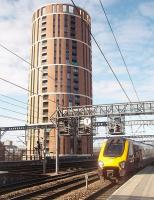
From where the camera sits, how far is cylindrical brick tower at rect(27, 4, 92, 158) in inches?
4294

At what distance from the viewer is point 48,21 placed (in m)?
115

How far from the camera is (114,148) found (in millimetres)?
26609

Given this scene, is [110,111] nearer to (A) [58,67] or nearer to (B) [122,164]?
(B) [122,164]

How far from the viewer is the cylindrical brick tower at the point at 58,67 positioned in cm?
10906

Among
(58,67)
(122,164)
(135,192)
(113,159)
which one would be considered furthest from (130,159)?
(58,67)

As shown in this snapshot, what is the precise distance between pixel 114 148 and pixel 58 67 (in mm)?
86286

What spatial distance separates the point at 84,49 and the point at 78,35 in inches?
191

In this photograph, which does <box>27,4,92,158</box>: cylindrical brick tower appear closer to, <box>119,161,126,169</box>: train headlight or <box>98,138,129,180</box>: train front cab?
<box>98,138,129,180</box>: train front cab

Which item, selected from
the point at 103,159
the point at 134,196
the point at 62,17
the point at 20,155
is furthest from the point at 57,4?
the point at 134,196

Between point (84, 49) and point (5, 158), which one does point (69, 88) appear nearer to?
point (84, 49)

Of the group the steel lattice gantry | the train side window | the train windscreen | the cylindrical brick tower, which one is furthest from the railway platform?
the cylindrical brick tower

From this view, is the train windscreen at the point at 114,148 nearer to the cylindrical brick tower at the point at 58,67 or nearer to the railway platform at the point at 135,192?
the railway platform at the point at 135,192

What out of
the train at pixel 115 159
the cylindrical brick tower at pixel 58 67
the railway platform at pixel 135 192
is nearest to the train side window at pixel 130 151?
the train at pixel 115 159

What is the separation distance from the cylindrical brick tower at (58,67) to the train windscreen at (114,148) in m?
Answer: 79.6
